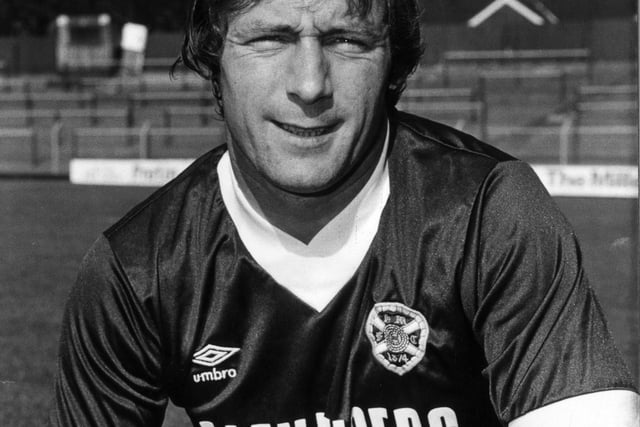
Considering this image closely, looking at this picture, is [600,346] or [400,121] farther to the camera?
[400,121]

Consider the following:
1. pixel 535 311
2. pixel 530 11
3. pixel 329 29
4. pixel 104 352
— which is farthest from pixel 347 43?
pixel 530 11

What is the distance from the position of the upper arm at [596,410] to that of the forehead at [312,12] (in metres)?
0.65

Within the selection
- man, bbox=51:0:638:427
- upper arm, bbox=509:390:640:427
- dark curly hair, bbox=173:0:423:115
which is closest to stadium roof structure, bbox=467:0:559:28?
dark curly hair, bbox=173:0:423:115

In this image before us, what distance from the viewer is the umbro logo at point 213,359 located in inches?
75.7

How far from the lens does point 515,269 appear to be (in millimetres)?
1730

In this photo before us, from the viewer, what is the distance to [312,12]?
1.71 metres

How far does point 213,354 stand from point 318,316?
0.62 ft

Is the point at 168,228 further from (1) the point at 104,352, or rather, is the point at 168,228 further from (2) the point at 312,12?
(2) the point at 312,12

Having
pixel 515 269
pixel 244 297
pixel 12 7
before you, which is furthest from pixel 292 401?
pixel 12 7

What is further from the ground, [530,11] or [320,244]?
[320,244]

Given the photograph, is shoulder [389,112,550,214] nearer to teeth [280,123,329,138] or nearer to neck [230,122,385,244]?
neck [230,122,385,244]

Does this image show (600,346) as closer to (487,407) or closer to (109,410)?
(487,407)

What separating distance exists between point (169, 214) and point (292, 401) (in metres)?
0.38

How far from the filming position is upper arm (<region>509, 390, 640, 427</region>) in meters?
1.65
